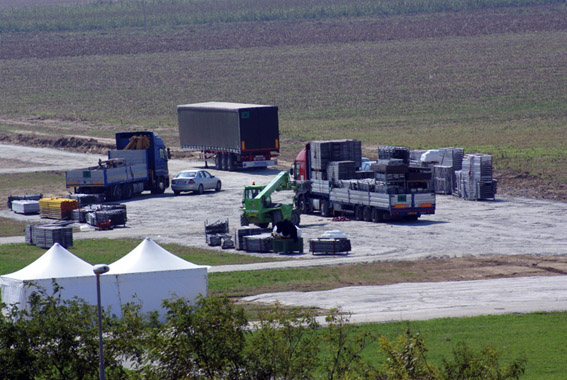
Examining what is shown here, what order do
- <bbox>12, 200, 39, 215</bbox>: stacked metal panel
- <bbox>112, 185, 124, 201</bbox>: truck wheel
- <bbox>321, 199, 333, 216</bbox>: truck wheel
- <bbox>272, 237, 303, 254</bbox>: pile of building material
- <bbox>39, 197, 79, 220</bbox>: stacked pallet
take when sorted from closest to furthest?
<bbox>272, 237, 303, 254</bbox>: pile of building material → <bbox>321, 199, 333, 216</bbox>: truck wheel → <bbox>39, 197, 79, 220</bbox>: stacked pallet → <bbox>12, 200, 39, 215</bbox>: stacked metal panel → <bbox>112, 185, 124, 201</bbox>: truck wheel

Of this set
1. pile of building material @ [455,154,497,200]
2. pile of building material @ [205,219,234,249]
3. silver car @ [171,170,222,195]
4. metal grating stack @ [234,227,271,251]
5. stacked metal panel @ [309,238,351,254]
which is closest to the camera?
stacked metal panel @ [309,238,351,254]

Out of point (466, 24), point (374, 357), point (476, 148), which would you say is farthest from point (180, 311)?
point (466, 24)

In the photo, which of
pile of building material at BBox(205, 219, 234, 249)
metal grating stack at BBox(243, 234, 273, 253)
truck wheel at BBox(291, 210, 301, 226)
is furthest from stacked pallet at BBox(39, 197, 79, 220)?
metal grating stack at BBox(243, 234, 273, 253)

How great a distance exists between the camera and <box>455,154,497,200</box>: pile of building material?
5369 cm

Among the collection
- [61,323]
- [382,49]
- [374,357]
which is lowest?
[374,357]

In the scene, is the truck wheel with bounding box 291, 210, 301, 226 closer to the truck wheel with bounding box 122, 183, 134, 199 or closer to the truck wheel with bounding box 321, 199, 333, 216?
the truck wheel with bounding box 321, 199, 333, 216

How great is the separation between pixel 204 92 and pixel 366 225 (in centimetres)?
6375

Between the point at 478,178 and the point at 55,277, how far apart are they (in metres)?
28.0

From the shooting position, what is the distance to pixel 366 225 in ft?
159

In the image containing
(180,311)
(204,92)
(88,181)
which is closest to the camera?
(180,311)

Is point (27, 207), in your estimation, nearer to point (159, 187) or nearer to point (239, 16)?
point (159, 187)

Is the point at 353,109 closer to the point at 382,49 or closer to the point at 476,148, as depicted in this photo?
the point at 476,148

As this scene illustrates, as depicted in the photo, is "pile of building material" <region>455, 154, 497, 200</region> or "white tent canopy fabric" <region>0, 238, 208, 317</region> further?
"pile of building material" <region>455, 154, 497, 200</region>

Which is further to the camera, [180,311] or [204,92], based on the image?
[204,92]
